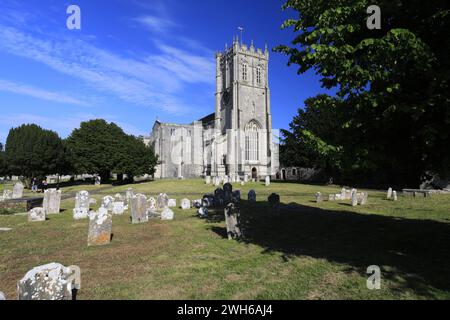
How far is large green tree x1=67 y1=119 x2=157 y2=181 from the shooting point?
4438cm

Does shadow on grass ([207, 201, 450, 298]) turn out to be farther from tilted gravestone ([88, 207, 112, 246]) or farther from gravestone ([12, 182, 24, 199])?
gravestone ([12, 182, 24, 199])

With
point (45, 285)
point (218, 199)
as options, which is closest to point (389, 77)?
point (45, 285)

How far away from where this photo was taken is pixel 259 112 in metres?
65.1

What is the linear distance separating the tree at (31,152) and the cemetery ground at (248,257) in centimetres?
3379

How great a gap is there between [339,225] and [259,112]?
55.5 metres

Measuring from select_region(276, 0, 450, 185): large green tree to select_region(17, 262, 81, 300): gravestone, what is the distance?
564 centimetres

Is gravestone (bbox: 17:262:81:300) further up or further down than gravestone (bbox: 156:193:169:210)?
further up

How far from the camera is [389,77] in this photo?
585cm

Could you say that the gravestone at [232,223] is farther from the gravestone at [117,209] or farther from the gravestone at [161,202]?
the gravestone at [161,202]

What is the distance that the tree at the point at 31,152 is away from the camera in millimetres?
40531

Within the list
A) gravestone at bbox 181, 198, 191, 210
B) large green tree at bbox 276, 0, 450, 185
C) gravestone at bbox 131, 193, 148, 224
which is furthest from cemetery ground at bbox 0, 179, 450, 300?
gravestone at bbox 181, 198, 191, 210

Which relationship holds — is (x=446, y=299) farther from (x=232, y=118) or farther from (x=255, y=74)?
(x=255, y=74)

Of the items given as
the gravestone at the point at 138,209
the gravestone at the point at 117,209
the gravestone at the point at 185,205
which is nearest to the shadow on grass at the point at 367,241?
the gravestone at the point at 138,209
